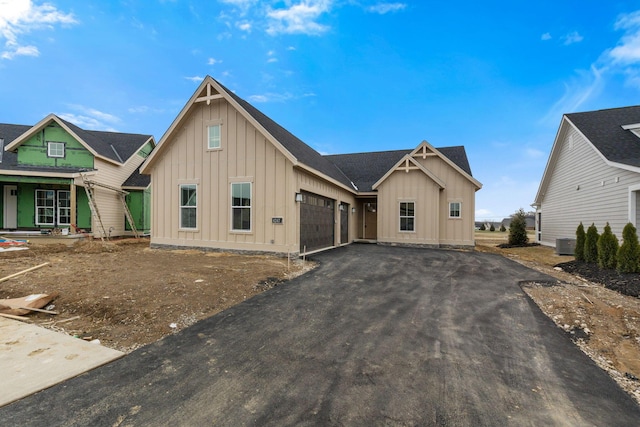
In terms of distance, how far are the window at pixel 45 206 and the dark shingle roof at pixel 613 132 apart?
2789 centimetres

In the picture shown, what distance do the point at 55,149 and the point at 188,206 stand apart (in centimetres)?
1112

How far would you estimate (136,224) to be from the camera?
18156 millimetres

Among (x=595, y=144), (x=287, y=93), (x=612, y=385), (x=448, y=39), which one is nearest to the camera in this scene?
(x=612, y=385)

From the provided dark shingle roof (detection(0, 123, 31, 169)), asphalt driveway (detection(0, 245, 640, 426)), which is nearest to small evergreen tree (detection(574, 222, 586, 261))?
asphalt driveway (detection(0, 245, 640, 426))

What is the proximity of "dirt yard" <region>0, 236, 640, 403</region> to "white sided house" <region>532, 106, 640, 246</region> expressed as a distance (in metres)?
4.84

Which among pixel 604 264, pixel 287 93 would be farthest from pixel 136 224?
pixel 604 264

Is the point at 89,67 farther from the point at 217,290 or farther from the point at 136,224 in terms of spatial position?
the point at 217,290

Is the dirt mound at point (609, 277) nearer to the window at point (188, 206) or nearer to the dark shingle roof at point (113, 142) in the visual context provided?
the window at point (188, 206)

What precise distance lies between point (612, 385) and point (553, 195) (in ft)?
59.7

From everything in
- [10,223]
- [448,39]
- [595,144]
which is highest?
[448,39]

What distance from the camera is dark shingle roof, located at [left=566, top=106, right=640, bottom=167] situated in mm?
10914

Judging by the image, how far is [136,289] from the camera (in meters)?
5.60

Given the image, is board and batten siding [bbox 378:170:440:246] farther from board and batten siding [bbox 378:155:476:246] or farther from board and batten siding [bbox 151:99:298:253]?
board and batten siding [bbox 151:99:298:253]

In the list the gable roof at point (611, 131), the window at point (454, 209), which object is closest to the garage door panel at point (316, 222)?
the window at point (454, 209)
